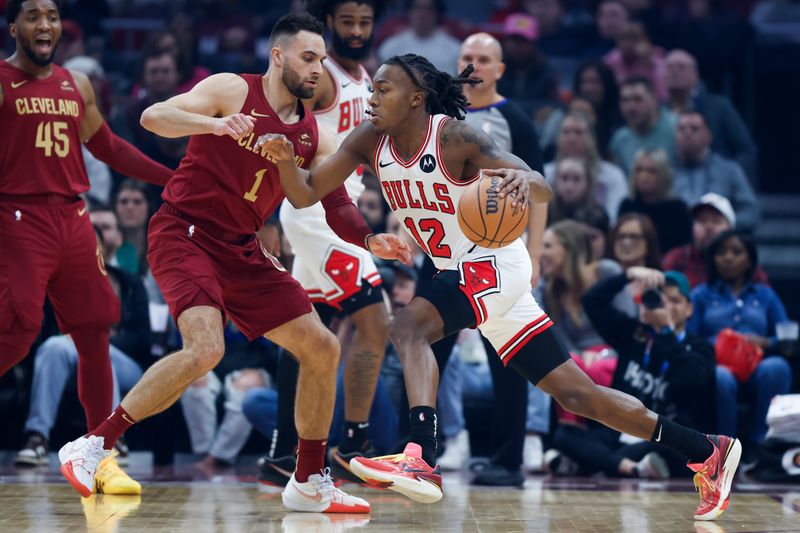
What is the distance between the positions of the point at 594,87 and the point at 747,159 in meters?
1.50

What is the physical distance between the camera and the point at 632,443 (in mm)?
8180

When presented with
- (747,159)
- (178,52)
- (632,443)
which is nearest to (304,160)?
(632,443)

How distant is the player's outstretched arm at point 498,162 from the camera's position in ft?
17.9

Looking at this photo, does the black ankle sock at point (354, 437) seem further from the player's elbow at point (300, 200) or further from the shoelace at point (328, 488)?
the player's elbow at point (300, 200)

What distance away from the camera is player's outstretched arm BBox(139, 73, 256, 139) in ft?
18.4

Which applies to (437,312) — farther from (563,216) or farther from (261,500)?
(563,216)

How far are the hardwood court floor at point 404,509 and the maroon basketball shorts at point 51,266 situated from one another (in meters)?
0.93

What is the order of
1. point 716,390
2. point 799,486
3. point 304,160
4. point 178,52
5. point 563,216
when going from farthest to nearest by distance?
point 178,52 → point 563,216 → point 716,390 → point 799,486 → point 304,160

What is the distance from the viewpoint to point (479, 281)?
5855 mm

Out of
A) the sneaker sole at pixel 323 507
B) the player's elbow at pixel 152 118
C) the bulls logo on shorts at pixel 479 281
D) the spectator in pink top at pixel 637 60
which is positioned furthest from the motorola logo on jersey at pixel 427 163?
the spectator in pink top at pixel 637 60

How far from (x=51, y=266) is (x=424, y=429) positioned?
2209mm

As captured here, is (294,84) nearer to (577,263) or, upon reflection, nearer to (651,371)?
(651,371)

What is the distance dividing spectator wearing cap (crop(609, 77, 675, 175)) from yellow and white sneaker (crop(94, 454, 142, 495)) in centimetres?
593

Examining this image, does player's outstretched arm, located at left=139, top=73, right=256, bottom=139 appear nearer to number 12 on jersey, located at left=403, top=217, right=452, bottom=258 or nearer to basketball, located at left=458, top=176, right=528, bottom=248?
number 12 on jersey, located at left=403, top=217, right=452, bottom=258
